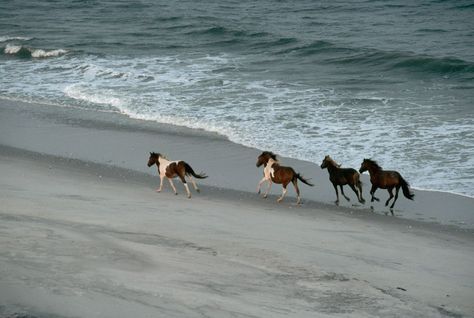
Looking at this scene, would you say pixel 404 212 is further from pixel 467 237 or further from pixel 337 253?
pixel 337 253

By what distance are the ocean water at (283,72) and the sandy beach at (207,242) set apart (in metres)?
1.84

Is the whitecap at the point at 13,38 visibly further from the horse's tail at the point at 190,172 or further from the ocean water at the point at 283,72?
the horse's tail at the point at 190,172

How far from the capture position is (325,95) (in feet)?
74.4

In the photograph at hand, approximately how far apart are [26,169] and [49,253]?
24.3 ft

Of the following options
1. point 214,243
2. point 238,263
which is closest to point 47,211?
point 214,243

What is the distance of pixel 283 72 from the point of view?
26625 millimetres

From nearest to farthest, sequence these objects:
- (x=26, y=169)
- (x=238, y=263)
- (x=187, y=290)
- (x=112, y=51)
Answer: (x=187, y=290), (x=238, y=263), (x=26, y=169), (x=112, y=51)

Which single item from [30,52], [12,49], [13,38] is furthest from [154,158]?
[13,38]

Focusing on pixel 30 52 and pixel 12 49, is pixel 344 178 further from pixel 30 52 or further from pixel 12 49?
pixel 12 49

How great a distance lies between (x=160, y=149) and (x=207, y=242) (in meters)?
7.26

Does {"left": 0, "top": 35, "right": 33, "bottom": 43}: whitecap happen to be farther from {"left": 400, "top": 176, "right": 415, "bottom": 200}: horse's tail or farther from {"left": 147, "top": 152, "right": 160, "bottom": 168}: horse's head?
{"left": 400, "top": 176, "right": 415, "bottom": 200}: horse's tail

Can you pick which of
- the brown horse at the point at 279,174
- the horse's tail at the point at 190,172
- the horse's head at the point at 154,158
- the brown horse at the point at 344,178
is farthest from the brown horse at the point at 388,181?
the horse's head at the point at 154,158

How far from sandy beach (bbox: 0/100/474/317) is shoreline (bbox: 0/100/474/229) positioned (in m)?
0.05

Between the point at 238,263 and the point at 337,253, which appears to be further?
the point at 337,253
